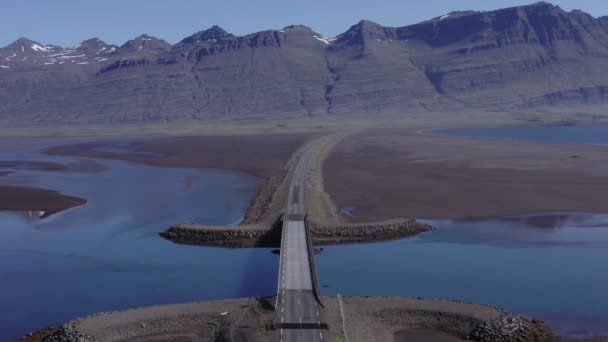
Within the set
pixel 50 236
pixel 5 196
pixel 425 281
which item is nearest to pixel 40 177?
pixel 5 196

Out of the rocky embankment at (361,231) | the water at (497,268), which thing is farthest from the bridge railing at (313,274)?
the rocky embankment at (361,231)

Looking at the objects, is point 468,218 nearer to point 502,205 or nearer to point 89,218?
point 502,205

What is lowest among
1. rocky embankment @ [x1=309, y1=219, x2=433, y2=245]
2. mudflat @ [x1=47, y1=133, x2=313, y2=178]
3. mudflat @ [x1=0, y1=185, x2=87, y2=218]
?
mudflat @ [x1=47, y1=133, x2=313, y2=178]

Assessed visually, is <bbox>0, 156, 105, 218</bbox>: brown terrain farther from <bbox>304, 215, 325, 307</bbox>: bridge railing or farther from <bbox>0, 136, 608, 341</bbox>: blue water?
<bbox>304, 215, 325, 307</bbox>: bridge railing

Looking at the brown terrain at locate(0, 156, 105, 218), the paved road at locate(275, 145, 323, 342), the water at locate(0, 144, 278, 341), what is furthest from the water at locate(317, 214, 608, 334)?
the brown terrain at locate(0, 156, 105, 218)

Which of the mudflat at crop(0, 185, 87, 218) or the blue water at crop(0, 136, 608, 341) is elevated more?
the mudflat at crop(0, 185, 87, 218)

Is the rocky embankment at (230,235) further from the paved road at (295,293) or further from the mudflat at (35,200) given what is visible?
the mudflat at (35,200)
